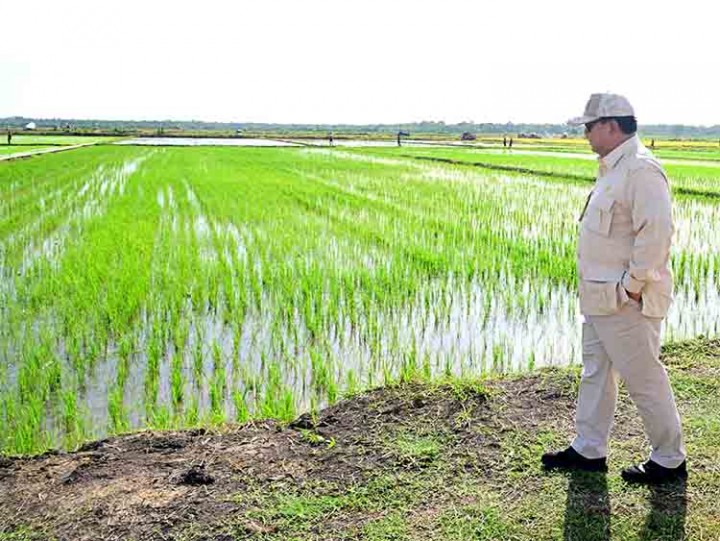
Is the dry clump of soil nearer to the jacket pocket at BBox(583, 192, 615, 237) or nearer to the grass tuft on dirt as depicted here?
the grass tuft on dirt

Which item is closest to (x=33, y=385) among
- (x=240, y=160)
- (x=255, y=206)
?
(x=255, y=206)

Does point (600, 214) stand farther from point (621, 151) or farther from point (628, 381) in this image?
point (628, 381)

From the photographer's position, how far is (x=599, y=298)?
269cm

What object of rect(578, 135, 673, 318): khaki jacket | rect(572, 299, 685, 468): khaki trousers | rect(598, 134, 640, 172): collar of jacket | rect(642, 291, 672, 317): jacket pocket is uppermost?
rect(598, 134, 640, 172): collar of jacket

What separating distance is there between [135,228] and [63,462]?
6.51m

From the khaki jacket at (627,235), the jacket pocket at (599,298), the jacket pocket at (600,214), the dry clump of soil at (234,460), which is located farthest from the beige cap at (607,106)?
the dry clump of soil at (234,460)

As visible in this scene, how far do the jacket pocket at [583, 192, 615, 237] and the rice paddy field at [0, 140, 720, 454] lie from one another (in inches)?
64.3

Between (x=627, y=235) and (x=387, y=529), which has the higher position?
(x=627, y=235)

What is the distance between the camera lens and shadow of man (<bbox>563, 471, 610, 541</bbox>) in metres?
2.48

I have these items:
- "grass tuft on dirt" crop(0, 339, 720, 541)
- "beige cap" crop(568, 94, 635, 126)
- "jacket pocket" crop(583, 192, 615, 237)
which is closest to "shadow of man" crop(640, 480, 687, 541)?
"grass tuft on dirt" crop(0, 339, 720, 541)

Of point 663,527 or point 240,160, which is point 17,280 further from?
point 240,160

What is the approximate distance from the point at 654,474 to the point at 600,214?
997 mm

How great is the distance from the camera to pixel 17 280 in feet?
21.7

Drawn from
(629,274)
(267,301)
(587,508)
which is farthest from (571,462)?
(267,301)
